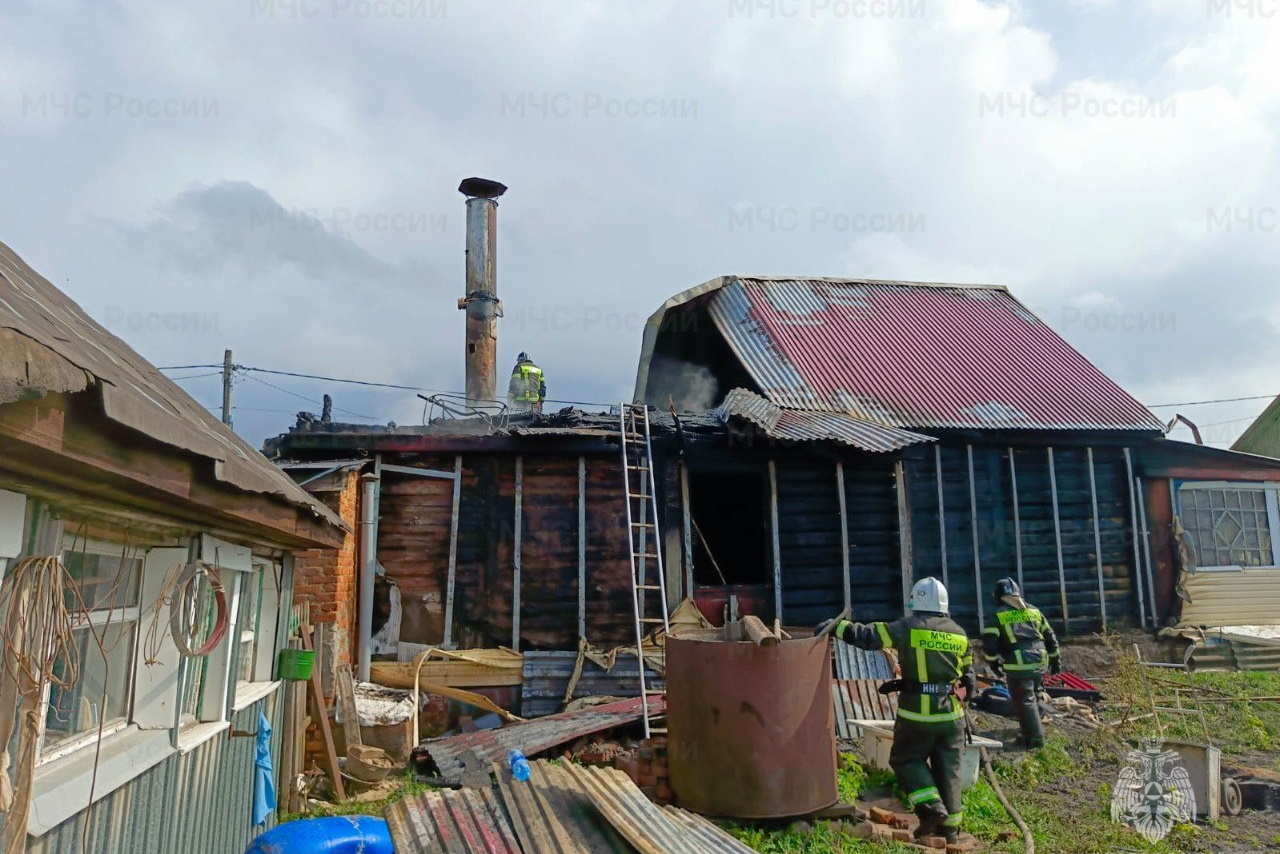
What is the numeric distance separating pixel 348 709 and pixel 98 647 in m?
4.37

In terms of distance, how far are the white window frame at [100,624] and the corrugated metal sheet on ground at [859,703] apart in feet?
22.2

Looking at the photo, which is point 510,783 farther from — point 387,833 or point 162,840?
point 162,840

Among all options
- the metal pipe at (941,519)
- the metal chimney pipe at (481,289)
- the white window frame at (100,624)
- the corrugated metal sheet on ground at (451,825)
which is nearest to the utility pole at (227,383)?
the metal chimney pipe at (481,289)

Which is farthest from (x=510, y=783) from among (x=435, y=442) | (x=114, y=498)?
(x=435, y=442)

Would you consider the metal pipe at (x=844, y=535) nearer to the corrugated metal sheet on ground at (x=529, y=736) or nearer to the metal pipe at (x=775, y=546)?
the metal pipe at (x=775, y=546)

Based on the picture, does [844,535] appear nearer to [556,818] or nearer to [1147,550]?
[1147,550]

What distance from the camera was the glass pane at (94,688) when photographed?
2984mm

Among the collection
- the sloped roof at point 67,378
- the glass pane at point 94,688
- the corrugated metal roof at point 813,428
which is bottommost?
the glass pane at point 94,688

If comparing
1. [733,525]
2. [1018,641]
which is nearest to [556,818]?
[1018,641]

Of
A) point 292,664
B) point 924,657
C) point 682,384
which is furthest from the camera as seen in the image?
point 682,384

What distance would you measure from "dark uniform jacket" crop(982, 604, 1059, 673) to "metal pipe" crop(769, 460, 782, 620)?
128 inches

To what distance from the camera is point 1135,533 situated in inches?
520

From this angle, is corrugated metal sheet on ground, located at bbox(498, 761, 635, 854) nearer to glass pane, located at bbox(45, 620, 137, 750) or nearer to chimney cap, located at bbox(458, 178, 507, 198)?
glass pane, located at bbox(45, 620, 137, 750)

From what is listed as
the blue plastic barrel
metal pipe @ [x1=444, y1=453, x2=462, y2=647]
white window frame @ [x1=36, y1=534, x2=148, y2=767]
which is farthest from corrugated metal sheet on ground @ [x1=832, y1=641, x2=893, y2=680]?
white window frame @ [x1=36, y1=534, x2=148, y2=767]
